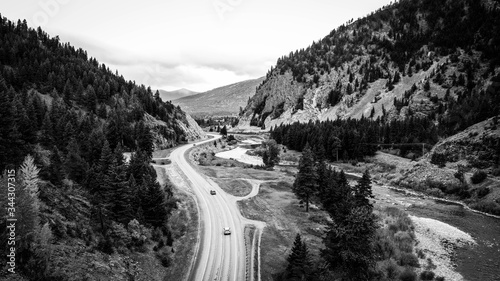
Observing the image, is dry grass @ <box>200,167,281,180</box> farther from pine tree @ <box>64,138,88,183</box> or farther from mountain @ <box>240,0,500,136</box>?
mountain @ <box>240,0,500,136</box>

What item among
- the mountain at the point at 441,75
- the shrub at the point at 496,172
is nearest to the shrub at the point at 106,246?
the shrub at the point at 496,172

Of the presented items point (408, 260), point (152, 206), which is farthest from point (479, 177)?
point (152, 206)

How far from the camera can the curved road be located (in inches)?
1275

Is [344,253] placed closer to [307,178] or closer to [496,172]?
[307,178]

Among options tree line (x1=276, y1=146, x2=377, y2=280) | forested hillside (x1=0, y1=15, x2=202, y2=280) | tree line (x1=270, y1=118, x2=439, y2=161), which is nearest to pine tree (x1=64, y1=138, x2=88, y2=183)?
forested hillside (x1=0, y1=15, x2=202, y2=280)

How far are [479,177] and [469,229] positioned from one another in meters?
22.8

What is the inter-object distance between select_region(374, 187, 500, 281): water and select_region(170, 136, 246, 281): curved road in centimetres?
2757

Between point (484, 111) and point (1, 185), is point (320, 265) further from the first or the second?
point (484, 111)

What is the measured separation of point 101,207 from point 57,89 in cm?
8686

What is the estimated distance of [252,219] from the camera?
48844mm

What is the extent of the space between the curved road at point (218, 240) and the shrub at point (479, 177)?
180ft

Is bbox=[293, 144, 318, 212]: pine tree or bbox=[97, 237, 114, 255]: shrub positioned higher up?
bbox=[293, 144, 318, 212]: pine tree

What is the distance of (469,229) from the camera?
45375 mm

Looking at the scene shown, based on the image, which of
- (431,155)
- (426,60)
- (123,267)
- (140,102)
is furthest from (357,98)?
(123,267)
